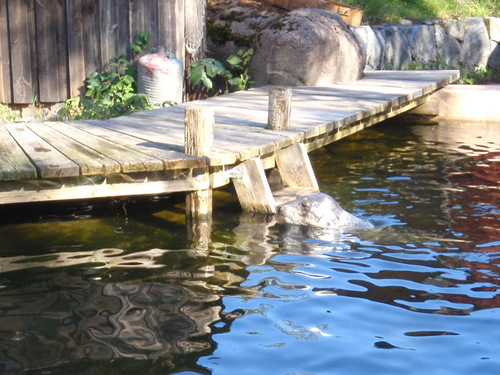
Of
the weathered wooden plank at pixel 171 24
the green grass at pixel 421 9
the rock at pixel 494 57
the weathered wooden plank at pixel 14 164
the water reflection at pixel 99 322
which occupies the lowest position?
the water reflection at pixel 99 322

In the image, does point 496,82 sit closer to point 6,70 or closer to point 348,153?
point 348,153

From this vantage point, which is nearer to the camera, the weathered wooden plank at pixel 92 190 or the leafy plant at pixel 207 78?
the weathered wooden plank at pixel 92 190

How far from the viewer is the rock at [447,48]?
14789 millimetres

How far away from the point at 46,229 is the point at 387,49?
9.35 m

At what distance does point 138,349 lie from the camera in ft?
13.1

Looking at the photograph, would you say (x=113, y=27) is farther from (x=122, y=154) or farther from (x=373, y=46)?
(x=373, y=46)

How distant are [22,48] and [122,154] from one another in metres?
4.06

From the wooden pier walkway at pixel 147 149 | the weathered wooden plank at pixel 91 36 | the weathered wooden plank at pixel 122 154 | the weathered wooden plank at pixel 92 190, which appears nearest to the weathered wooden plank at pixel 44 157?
the wooden pier walkway at pixel 147 149

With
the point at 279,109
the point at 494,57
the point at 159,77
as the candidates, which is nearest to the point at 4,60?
the point at 159,77

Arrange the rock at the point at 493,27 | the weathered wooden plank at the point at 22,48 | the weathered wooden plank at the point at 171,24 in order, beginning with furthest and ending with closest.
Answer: the rock at the point at 493,27 → the weathered wooden plank at the point at 171,24 → the weathered wooden plank at the point at 22,48

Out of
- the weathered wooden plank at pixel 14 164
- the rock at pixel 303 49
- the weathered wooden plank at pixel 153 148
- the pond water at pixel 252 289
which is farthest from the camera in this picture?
the rock at pixel 303 49

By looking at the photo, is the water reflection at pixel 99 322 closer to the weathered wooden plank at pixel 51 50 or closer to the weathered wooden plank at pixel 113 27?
the weathered wooden plank at pixel 51 50

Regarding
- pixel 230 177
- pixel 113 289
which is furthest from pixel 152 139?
pixel 113 289

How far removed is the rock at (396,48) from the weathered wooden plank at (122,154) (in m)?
8.50
